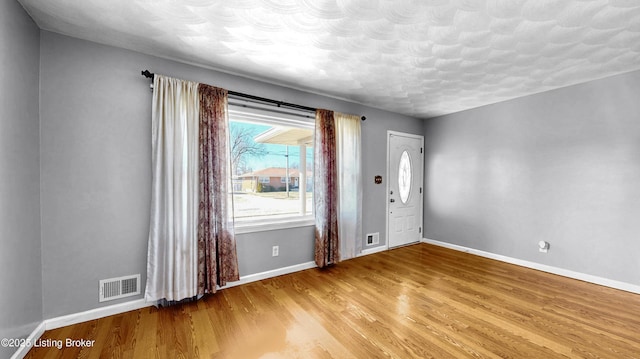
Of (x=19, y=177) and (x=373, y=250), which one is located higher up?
(x=19, y=177)

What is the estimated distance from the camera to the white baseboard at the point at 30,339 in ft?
5.47

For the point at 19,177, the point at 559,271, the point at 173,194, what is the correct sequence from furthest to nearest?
1. the point at 559,271
2. the point at 173,194
3. the point at 19,177

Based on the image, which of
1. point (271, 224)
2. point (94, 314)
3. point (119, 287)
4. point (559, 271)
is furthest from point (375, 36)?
point (559, 271)

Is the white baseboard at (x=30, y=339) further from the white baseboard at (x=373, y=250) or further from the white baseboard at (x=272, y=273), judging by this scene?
the white baseboard at (x=373, y=250)

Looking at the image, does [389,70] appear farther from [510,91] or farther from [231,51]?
[510,91]

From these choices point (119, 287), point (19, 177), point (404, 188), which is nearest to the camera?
point (19, 177)

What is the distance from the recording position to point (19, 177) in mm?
1730

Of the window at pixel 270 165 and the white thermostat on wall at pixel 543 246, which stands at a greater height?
the window at pixel 270 165

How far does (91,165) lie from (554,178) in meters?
5.53

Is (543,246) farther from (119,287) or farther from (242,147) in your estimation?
(119,287)

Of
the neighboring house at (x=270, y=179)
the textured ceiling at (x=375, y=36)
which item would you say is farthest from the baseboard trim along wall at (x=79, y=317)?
the textured ceiling at (x=375, y=36)

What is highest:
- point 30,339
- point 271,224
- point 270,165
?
point 270,165

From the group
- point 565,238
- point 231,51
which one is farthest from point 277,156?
point 565,238

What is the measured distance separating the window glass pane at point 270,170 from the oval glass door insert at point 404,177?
2.00m
